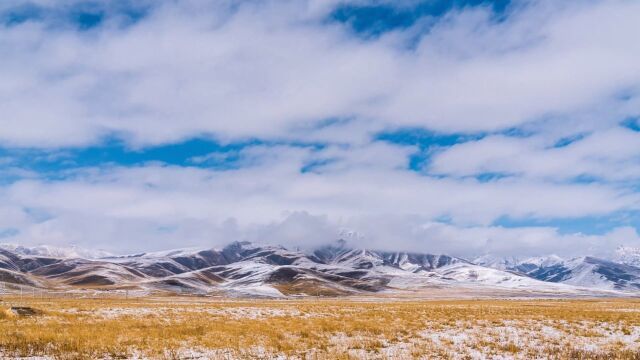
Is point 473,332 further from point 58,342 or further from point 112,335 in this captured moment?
point 58,342

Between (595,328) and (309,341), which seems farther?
(595,328)

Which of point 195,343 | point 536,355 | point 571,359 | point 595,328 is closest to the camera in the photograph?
point 571,359

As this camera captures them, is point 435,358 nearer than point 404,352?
Yes

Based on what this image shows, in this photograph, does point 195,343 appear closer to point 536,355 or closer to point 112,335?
point 112,335

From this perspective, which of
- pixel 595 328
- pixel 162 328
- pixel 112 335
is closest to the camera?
pixel 112 335

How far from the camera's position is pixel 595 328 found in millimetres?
33688

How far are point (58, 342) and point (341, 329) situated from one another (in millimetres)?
15956

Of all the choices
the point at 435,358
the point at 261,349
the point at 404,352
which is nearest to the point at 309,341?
the point at 261,349

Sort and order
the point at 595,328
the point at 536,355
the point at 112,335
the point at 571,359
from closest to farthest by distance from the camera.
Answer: the point at 571,359, the point at 536,355, the point at 112,335, the point at 595,328

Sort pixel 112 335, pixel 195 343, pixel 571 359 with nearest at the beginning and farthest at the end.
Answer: pixel 571 359
pixel 195 343
pixel 112 335

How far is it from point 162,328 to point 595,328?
96.5 feet

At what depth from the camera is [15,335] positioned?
24016mm

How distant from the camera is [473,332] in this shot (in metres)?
30.3

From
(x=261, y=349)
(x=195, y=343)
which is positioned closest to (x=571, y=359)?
(x=261, y=349)
